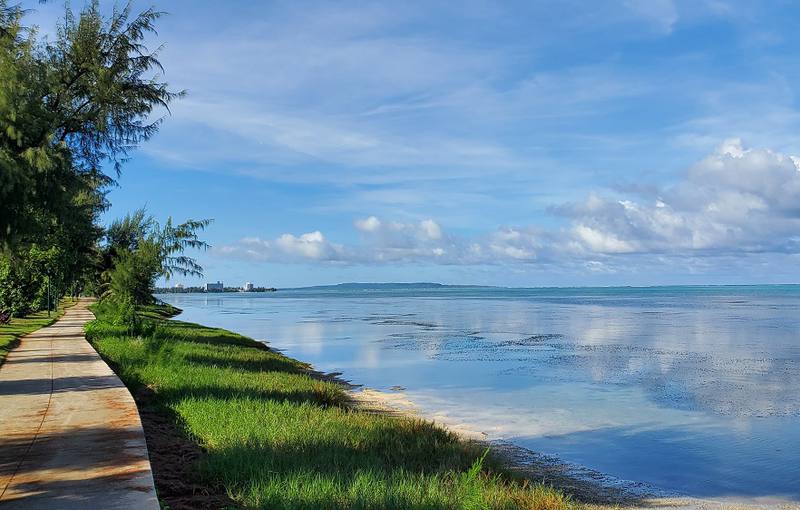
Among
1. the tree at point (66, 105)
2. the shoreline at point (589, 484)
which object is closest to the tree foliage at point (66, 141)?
the tree at point (66, 105)

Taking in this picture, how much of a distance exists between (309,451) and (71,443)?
315cm

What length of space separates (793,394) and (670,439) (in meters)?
8.40

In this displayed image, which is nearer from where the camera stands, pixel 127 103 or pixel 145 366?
pixel 145 366

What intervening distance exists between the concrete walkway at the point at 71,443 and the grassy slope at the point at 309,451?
1016mm

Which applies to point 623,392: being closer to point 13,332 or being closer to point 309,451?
point 309,451

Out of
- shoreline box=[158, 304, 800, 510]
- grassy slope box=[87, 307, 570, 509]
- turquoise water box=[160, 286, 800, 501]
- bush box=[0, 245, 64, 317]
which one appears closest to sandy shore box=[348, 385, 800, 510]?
shoreline box=[158, 304, 800, 510]

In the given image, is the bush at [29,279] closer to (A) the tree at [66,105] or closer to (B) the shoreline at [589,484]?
(A) the tree at [66,105]

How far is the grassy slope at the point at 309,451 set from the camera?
746 centimetres

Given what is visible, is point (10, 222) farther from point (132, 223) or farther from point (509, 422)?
point (132, 223)

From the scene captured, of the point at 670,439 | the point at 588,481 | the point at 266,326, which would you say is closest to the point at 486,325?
the point at 266,326

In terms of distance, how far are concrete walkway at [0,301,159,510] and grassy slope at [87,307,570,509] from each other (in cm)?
102

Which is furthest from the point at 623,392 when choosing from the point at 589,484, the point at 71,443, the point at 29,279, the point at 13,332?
the point at 29,279

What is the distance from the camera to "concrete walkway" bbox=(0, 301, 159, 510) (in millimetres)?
6902

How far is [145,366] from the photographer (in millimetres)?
18281
